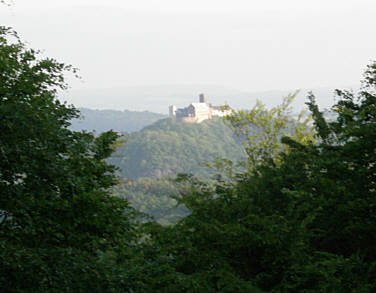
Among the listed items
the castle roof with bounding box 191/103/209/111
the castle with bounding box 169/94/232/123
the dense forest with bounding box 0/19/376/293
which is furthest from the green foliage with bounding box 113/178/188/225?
the dense forest with bounding box 0/19/376/293

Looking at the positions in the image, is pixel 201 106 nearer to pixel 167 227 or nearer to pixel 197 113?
pixel 197 113

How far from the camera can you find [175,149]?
138 m

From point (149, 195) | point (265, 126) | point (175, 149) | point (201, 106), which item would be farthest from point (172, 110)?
point (265, 126)

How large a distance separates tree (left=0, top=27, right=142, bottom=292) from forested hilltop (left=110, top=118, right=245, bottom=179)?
115 meters

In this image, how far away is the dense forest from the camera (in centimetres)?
701

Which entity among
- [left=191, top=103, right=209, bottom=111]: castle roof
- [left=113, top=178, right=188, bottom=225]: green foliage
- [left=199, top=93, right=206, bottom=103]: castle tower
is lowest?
[left=113, top=178, right=188, bottom=225]: green foliage

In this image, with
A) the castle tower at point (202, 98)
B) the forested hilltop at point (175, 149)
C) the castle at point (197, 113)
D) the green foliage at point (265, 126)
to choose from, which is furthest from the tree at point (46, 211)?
the castle tower at point (202, 98)

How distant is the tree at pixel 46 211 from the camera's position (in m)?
6.66

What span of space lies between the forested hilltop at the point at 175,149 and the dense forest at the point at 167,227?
370 ft

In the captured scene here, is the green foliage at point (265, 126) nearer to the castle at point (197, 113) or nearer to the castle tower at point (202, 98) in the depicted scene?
the castle at point (197, 113)

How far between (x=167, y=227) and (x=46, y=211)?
4.36 meters

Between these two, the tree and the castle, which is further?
the castle

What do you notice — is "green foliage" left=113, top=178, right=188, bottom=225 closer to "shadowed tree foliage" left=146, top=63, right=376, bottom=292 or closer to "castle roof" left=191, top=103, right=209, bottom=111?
"castle roof" left=191, top=103, right=209, bottom=111

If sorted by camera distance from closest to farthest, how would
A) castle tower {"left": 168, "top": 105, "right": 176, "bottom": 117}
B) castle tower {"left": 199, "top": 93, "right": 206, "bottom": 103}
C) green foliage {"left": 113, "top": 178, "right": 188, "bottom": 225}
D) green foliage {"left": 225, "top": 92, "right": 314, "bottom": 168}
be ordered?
green foliage {"left": 225, "top": 92, "right": 314, "bottom": 168} < green foliage {"left": 113, "top": 178, "right": 188, "bottom": 225} < castle tower {"left": 199, "top": 93, "right": 206, "bottom": 103} < castle tower {"left": 168, "top": 105, "right": 176, "bottom": 117}
